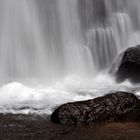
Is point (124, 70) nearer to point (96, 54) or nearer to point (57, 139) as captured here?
point (96, 54)

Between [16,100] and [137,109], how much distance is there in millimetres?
5716

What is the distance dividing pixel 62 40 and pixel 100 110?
43.1ft

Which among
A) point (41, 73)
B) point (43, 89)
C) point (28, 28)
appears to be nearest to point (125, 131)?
point (43, 89)

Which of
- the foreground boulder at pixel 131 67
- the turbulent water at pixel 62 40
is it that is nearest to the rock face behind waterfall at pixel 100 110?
the turbulent water at pixel 62 40

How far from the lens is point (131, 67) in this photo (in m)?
19.3

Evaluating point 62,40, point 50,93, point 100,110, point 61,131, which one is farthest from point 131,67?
point 61,131

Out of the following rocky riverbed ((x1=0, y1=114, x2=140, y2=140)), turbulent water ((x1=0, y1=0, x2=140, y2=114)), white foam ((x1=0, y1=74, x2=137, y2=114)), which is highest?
turbulent water ((x1=0, y1=0, x2=140, y2=114))

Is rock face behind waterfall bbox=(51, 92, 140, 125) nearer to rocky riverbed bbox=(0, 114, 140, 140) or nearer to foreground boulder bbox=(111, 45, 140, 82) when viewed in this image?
rocky riverbed bbox=(0, 114, 140, 140)

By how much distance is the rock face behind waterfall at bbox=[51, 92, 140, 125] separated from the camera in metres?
11.1

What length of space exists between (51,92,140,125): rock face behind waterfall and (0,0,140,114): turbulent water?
6961mm

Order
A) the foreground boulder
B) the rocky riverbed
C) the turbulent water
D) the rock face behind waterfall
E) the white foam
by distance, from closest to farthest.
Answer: the rocky riverbed → the rock face behind waterfall → the white foam → the foreground boulder → the turbulent water

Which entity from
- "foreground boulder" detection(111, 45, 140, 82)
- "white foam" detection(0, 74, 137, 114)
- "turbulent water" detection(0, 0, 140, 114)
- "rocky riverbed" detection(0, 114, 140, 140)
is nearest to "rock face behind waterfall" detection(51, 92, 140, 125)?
"rocky riverbed" detection(0, 114, 140, 140)

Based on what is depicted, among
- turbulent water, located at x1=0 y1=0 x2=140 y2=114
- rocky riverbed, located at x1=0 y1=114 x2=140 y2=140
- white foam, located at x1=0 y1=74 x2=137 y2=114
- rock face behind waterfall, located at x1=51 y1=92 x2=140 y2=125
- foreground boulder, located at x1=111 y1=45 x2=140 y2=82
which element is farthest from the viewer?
turbulent water, located at x1=0 y1=0 x2=140 y2=114

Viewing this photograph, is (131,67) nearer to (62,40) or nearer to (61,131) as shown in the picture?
(62,40)
